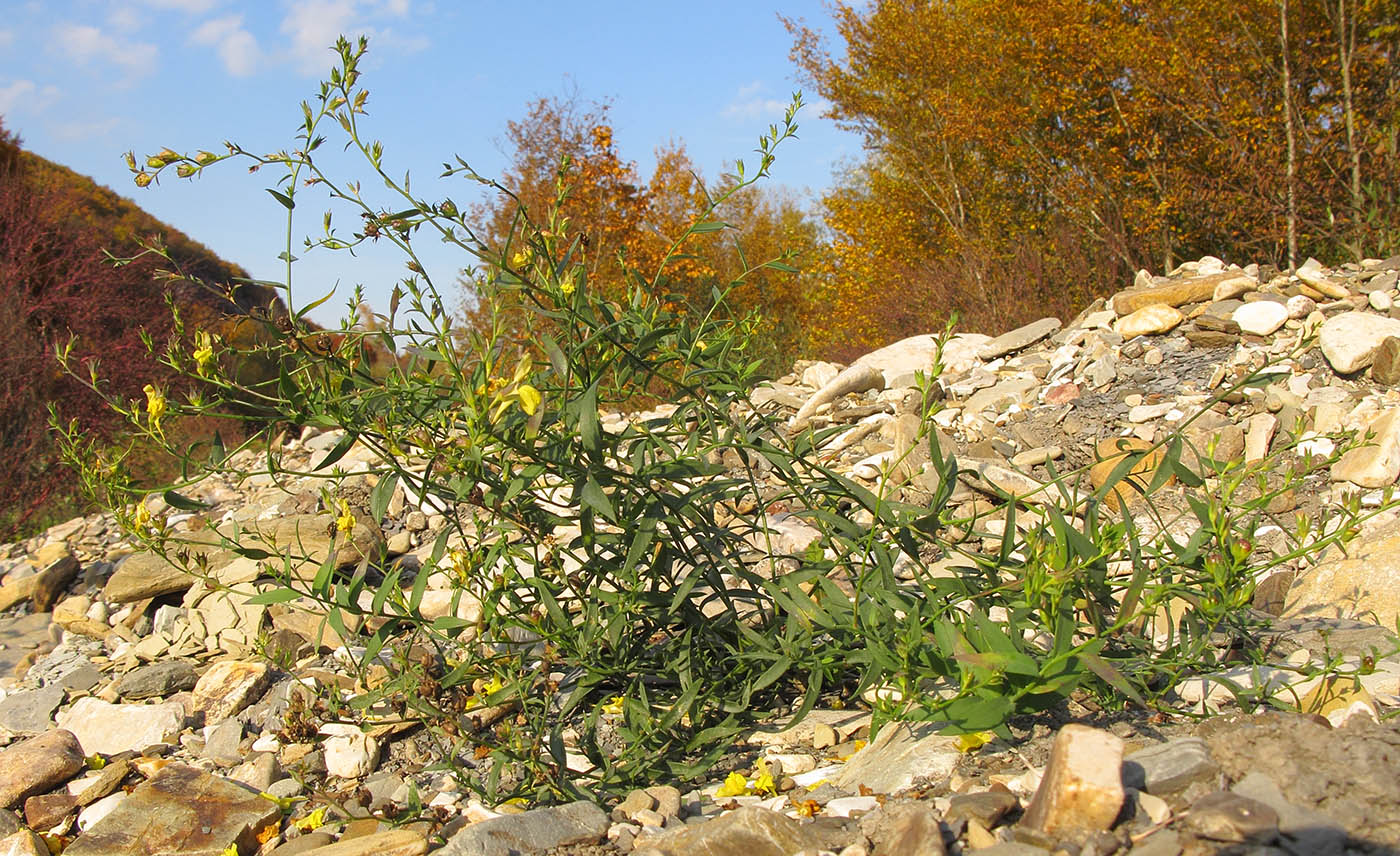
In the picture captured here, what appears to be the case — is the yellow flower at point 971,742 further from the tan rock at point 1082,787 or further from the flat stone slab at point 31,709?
the flat stone slab at point 31,709

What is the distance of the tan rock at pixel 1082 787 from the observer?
1258mm

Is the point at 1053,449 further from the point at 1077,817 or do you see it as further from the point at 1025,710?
the point at 1077,817

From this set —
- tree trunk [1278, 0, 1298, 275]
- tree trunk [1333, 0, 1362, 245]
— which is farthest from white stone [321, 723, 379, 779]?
tree trunk [1333, 0, 1362, 245]

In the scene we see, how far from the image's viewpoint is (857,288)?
46.6ft

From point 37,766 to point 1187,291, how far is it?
5.78 m

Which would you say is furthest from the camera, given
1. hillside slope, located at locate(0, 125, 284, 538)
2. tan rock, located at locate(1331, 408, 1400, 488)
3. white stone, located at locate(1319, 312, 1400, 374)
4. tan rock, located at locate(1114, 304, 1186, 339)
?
hillside slope, located at locate(0, 125, 284, 538)

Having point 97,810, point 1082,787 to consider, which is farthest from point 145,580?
point 1082,787

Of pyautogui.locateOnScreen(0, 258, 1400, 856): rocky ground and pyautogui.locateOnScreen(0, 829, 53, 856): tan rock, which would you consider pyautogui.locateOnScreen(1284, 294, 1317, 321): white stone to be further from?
pyautogui.locateOnScreen(0, 829, 53, 856): tan rock

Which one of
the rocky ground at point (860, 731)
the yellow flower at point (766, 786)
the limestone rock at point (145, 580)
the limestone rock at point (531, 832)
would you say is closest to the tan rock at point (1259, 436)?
the rocky ground at point (860, 731)

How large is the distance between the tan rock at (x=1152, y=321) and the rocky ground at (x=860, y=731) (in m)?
0.24

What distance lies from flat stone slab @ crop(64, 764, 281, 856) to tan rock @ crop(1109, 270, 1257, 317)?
17.8 feet

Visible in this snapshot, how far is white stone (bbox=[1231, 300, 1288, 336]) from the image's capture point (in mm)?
5094

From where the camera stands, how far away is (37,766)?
224 centimetres

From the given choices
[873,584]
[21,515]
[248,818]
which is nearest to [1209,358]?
[873,584]
